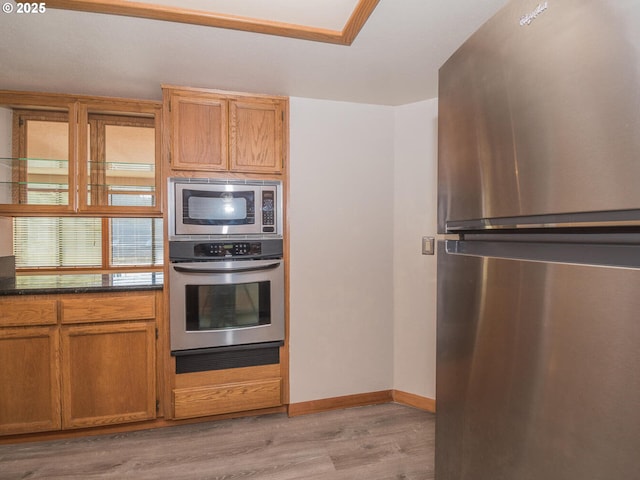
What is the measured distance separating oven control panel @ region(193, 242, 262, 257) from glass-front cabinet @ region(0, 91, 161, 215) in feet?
1.81

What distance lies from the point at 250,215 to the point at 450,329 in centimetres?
174

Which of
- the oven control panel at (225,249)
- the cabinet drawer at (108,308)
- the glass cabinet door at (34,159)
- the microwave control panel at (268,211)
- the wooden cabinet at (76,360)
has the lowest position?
the wooden cabinet at (76,360)

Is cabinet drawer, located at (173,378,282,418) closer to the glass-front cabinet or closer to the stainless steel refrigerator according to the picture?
the glass-front cabinet

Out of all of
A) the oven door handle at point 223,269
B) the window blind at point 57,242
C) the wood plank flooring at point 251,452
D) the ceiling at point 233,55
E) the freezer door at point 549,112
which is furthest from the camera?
the window blind at point 57,242

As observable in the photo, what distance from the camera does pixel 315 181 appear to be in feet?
8.13

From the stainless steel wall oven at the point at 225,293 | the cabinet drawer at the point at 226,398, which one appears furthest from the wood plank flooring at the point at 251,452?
the stainless steel wall oven at the point at 225,293

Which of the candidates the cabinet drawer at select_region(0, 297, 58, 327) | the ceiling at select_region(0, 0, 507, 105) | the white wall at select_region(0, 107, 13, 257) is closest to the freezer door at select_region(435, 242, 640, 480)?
the ceiling at select_region(0, 0, 507, 105)

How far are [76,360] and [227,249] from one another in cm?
111

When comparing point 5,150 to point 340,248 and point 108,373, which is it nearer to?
point 108,373

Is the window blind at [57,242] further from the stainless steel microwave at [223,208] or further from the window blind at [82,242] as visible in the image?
the stainless steel microwave at [223,208]

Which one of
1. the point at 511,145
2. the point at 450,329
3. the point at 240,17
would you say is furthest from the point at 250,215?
the point at 511,145

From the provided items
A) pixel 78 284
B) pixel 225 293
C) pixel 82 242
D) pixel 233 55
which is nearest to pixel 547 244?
pixel 233 55

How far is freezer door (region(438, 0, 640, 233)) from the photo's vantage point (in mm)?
460

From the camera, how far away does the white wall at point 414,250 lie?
8.15ft
